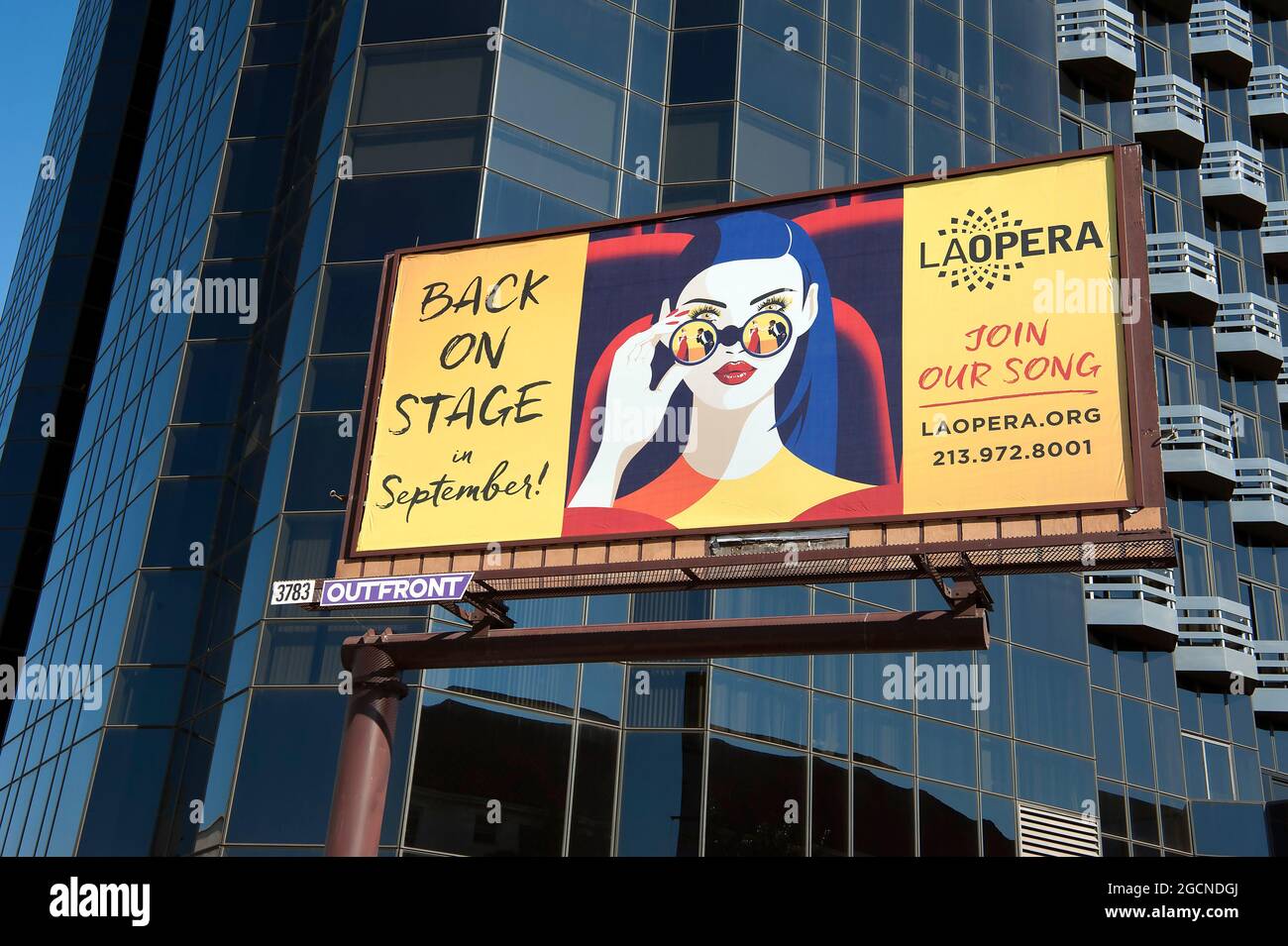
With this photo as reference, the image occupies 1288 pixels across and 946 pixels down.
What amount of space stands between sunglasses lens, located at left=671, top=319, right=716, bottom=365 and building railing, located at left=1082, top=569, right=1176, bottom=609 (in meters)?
22.0

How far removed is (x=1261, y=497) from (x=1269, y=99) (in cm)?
1530

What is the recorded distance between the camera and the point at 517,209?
90.4 ft

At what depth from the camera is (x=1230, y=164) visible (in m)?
44.7

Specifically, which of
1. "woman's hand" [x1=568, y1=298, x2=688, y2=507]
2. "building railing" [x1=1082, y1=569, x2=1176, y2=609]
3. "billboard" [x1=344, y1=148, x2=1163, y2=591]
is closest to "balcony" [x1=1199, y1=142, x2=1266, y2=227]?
"building railing" [x1=1082, y1=569, x2=1176, y2=609]

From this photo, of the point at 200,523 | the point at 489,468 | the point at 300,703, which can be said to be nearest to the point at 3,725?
the point at 200,523

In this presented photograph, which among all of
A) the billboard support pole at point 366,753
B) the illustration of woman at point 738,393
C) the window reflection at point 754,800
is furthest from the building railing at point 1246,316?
the billboard support pole at point 366,753

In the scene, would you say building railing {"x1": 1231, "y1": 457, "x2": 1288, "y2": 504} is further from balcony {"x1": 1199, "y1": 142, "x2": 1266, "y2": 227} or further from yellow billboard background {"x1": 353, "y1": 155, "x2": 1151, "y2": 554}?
yellow billboard background {"x1": 353, "y1": 155, "x2": 1151, "y2": 554}

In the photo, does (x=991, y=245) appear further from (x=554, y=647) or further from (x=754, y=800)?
(x=754, y=800)

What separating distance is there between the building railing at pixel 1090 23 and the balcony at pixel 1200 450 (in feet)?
35.3

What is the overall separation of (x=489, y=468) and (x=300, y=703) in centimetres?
1023

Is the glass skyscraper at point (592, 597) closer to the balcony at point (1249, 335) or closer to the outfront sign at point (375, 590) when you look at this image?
the balcony at point (1249, 335)

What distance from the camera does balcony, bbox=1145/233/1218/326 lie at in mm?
40594

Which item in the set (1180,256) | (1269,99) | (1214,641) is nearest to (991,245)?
(1214,641)
